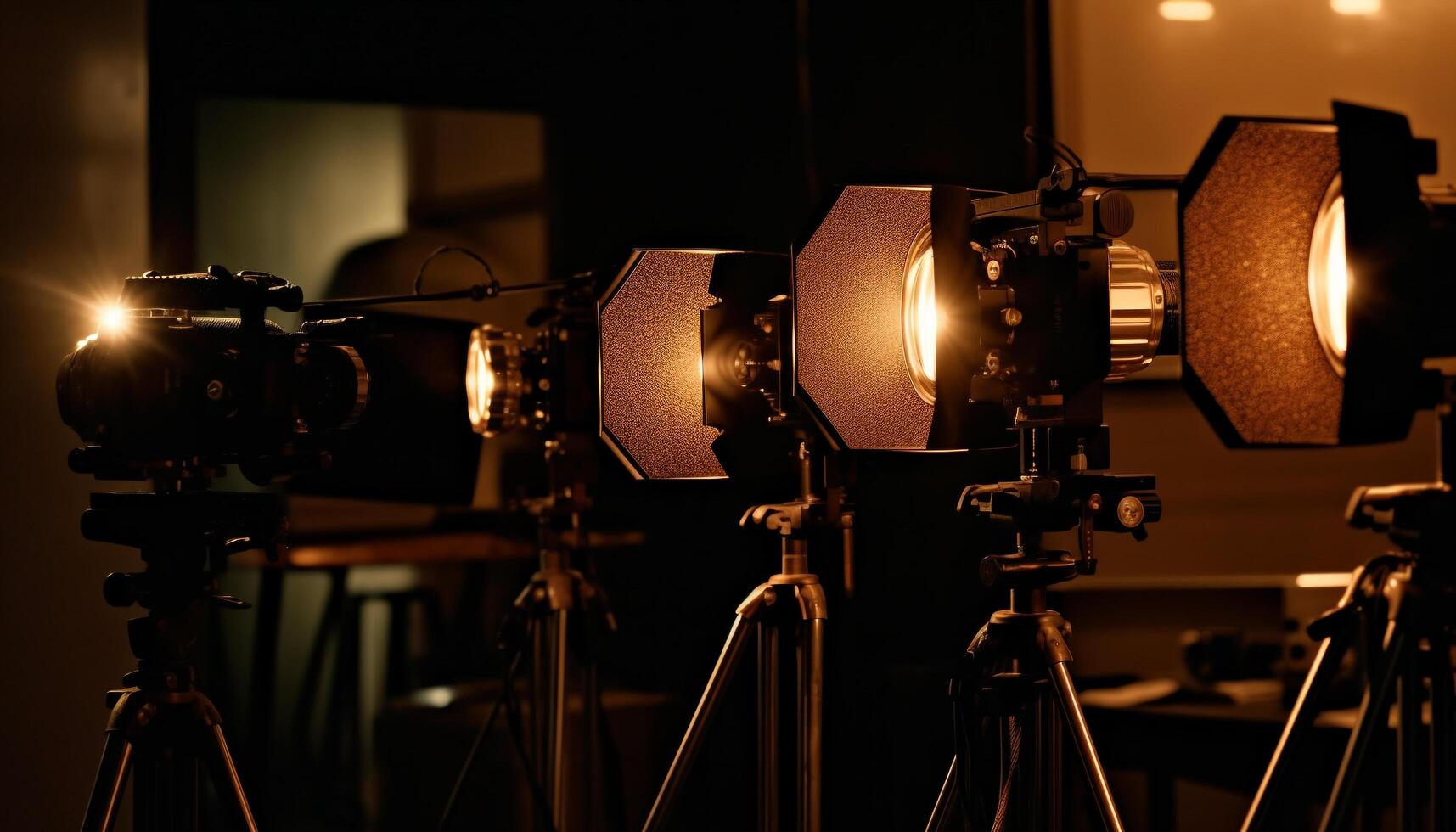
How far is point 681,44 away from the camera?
318 cm

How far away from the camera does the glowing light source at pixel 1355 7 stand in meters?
2.68

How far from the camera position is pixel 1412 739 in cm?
159

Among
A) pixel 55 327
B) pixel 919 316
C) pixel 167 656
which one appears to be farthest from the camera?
pixel 55 327

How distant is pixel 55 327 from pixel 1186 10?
2403 mm

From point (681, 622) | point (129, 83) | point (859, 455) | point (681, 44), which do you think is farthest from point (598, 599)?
point (129, 83)

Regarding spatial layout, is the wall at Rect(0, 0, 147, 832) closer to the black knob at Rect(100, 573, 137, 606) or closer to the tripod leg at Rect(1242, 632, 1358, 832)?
the black knob at Rect(100, 573, 137, 606)

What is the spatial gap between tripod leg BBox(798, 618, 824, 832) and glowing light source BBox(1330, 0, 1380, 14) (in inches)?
62.3

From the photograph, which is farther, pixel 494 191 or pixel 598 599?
pixel 494 191

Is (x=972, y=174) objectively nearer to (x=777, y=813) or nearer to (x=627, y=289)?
(x=627, y=289)

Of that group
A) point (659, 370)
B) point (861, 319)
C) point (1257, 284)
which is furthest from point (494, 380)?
point (1257, 284)

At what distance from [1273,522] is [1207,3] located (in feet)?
3.30

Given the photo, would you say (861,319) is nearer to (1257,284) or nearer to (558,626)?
(1257,284)

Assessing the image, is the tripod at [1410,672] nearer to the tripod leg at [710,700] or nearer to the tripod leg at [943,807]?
the tripod leg at [943,807]

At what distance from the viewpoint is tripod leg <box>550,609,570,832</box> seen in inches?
104
